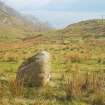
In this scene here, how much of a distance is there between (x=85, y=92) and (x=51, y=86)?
1.67 metres

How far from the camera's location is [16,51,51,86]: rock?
49.1 feet

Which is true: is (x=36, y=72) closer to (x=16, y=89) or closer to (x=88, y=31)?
(x=16, y=89)

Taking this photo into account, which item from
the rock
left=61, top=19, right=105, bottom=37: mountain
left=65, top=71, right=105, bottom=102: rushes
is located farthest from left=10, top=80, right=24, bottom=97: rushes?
left=61, top=19, right=105, bottom=37: mountain

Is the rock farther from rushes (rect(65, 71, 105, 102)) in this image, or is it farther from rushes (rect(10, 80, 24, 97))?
rushes (rect(10, 80, 24, 97))

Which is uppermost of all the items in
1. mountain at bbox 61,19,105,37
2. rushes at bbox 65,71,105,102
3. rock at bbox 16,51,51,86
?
mountain at bbox 61,19,105,37

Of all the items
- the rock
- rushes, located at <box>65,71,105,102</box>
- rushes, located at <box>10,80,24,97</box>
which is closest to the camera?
rushes, located at <box>10,80,24,97</box>

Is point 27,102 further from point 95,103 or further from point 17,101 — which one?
point 95,103

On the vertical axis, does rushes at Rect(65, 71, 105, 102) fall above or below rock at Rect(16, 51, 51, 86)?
below

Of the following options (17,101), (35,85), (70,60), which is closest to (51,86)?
(35,85)

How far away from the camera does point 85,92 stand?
13578mm

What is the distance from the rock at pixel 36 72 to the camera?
15.0 meters

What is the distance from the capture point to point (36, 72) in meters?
15.2

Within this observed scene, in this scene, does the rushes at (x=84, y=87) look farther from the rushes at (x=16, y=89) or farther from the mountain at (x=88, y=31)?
the mountain at (x=88, y=31)

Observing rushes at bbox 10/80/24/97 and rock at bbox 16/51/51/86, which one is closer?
rushes at bbox 10/80/24/97
